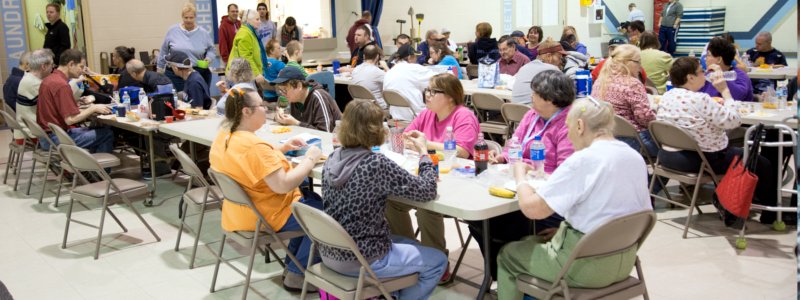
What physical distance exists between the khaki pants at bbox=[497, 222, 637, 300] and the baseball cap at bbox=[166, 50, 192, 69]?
487 centimetres

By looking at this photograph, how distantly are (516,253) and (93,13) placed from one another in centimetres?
905

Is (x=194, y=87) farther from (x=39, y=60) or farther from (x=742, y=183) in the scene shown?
(x=742, y=183)

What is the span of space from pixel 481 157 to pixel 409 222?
1.82 feet

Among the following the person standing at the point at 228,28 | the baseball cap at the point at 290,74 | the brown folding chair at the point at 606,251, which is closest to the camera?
the brown folding chair at the point at 606,251

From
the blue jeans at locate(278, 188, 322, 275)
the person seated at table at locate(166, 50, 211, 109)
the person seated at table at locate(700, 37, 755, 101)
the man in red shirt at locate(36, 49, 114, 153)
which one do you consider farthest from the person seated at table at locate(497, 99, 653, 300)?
the person seated at table at locate(166, 50, 211, 109)

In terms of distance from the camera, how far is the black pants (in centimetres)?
475

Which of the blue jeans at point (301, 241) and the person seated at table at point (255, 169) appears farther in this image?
the blue jeans at point (301, 241)

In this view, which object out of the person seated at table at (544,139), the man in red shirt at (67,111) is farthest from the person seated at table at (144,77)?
the person seated at table at (544,139)

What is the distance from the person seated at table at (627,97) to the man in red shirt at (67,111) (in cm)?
389

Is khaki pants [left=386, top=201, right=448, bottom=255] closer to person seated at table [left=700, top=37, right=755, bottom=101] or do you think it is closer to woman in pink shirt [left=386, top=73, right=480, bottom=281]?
woman in pink shirt [left=386, top=73, right=480, bottom=281]

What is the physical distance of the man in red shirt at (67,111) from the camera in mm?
6191

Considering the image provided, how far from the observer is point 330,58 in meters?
13.6

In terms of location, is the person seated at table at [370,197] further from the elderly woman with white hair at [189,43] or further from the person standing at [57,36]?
the person standing at [57,36]

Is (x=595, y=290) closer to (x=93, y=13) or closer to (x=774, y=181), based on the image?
(x=774, y=181)
